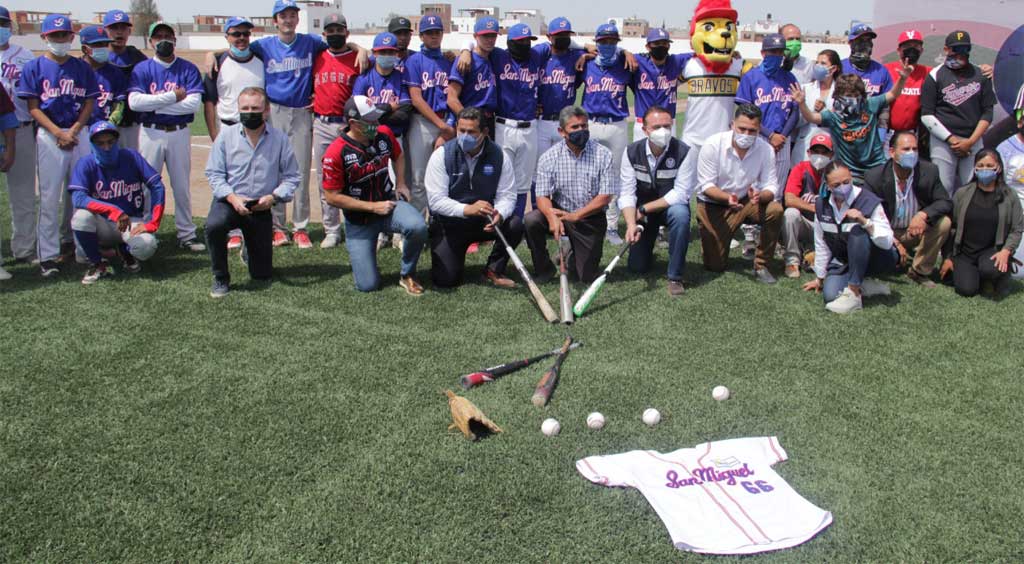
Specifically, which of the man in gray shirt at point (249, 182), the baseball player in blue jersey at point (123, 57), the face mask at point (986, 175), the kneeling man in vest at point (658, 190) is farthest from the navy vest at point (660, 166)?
the baseball player in blue jersey at point (123, 57)

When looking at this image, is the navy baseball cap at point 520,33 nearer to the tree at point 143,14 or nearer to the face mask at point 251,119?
the face mask at point 251,119

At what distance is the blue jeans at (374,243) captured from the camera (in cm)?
688

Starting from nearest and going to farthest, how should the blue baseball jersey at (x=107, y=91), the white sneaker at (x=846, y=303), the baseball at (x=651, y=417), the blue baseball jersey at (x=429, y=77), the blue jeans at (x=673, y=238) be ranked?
the baseball at (x=651, y=417) → the white sneaker at (x=846, y=303) → the blue jeans at (x=673, y=238) → the blue baseball jersey at (x=107, y=91) → the blue baseball jersey at (x=429, y=77)

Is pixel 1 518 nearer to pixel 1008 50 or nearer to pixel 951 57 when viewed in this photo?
pixel 951 57

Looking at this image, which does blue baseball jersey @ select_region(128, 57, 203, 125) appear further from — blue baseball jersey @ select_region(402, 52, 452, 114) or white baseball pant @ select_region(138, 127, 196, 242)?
blue baseball jersey @ select_region(402, 52, 452, 114)

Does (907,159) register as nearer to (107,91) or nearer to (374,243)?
(374,243)

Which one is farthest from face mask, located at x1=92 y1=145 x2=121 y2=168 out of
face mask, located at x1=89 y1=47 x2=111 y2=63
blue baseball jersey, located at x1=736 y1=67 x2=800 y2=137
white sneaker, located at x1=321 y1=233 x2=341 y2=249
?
blue baseball jersey, located at x1=736 y1=67 x2=800 y2=137

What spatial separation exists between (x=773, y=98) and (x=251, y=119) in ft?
16.2

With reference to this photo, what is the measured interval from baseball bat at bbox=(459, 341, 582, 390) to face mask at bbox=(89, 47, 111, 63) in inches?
200

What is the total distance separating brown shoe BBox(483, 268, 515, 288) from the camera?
7.05 meters

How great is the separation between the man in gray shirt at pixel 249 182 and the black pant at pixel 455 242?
4.50 feet

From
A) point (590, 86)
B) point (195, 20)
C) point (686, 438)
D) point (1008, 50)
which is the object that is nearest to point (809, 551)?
point (686, 438)

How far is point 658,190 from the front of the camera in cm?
729

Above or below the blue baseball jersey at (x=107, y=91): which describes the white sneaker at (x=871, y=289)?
below
